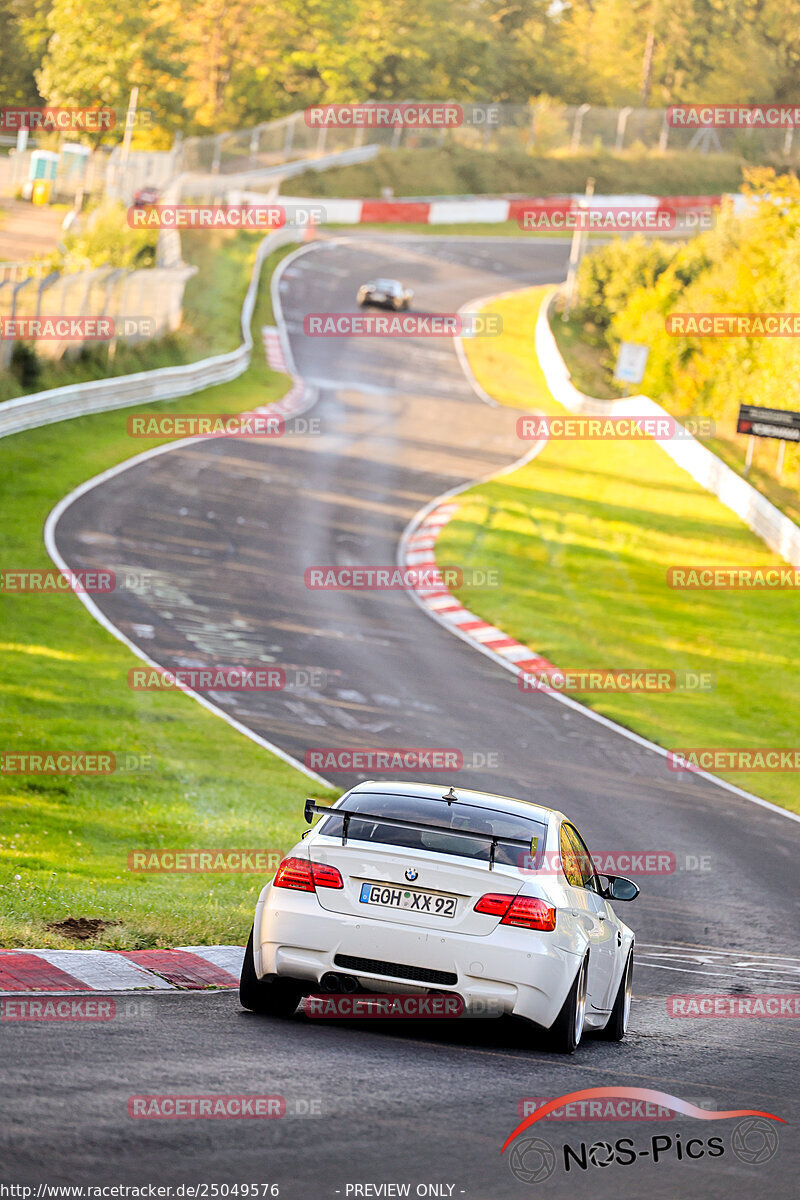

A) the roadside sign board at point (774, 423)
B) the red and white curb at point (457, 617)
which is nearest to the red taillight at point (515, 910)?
the red and white curb at point (457, 617)

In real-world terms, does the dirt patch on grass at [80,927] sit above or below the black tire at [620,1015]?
below

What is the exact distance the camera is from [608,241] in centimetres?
7638

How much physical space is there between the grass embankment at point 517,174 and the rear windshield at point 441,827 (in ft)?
217

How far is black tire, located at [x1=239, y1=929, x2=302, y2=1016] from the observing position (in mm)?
7781

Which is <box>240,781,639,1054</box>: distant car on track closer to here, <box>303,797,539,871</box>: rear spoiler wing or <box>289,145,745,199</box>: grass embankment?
<box>303,797,539,871</box>: rear spoiler wing

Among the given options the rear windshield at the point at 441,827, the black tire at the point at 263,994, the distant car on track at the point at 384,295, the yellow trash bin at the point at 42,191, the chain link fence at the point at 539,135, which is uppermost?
the chain link fence at the point at 539,135

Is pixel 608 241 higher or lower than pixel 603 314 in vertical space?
higher

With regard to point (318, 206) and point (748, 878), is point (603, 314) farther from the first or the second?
point (748, 878)

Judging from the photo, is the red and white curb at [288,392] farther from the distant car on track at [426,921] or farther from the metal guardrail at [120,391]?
the distant car on track at [426,921]

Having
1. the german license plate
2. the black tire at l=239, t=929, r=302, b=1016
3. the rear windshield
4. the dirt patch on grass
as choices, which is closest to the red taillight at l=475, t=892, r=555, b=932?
the german license plate

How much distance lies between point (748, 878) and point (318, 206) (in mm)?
55415

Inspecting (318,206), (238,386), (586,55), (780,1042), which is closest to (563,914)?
(780,1042)

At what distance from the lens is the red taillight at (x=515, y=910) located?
24.2 ft

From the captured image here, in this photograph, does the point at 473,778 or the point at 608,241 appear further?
the point at 608,241
